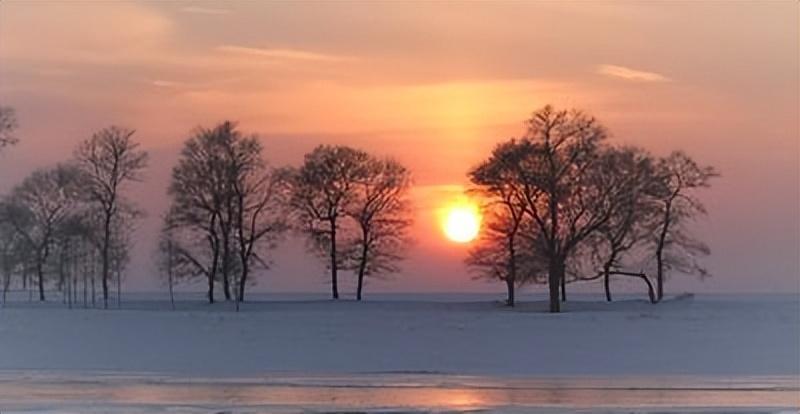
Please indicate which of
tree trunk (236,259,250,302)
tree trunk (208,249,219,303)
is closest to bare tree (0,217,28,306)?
tree trunk (208,249,219,303)

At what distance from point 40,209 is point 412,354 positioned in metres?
45.6

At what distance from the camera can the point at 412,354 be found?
3731 centimetres

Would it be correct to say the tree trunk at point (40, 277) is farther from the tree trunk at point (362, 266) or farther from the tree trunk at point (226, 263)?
the tree trunk at point (362, 266)

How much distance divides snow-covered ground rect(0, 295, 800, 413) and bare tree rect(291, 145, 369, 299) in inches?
812

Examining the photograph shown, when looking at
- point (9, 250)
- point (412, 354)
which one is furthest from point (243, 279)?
point (412, 354)

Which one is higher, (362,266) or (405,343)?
(362,266)

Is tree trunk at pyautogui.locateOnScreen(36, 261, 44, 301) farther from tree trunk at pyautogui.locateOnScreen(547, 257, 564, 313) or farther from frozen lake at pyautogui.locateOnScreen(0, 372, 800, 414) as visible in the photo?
frozen lake at pyautogui.locateOnScreen(0, 372, 800, 414)

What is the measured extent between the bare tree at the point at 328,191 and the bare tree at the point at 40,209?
13279 millimetres

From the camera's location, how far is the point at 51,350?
3931cm

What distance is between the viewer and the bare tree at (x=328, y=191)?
73.9m

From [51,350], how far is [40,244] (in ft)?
133

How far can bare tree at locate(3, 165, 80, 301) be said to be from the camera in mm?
76625

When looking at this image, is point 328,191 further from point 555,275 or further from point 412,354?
point 412,354

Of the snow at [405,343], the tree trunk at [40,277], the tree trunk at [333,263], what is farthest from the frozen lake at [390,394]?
the tree trunk at [40,277]
